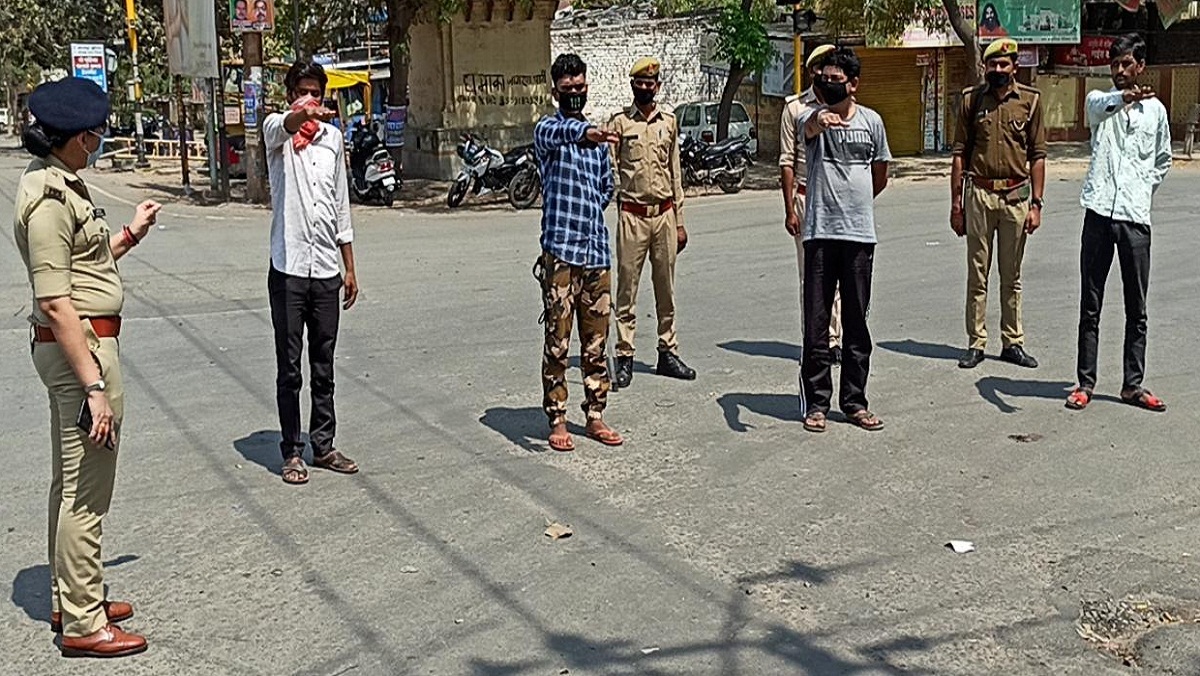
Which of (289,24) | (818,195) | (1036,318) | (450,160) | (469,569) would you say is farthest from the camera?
(289,24)

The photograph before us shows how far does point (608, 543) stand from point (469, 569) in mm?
605

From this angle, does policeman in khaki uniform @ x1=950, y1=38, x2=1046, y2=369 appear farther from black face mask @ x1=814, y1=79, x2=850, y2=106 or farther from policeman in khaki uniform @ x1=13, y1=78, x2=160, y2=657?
policeman in khaki uniform @ x1=13, y1=78, x2=160, y2=657

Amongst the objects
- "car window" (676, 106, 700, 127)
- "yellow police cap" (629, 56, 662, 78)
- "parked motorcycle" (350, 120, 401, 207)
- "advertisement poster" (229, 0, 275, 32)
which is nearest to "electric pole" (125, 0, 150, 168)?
"parked motorcycle" (350, 120, 401, 207)

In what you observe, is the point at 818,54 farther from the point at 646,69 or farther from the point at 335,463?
the point at 335,463

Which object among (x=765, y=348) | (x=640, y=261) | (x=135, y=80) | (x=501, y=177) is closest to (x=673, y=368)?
(x=640, y=261)

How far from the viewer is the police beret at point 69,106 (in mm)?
4262

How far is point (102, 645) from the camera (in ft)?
14.6

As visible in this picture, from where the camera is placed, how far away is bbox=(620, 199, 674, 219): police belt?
847cm

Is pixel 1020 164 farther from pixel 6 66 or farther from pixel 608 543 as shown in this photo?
pixel 6 66

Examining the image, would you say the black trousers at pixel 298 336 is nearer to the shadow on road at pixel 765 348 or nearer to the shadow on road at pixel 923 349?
the shadow on road at pixel 765 348

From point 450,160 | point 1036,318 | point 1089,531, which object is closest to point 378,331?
point 1036,318

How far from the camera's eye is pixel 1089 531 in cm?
559

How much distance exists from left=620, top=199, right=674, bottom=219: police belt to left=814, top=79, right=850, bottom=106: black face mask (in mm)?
1704

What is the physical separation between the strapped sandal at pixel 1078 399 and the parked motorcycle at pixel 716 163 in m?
16.2
